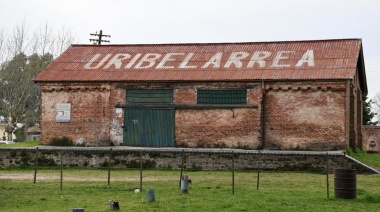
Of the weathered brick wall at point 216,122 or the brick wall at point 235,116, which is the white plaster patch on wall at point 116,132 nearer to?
the brick wall at point 235,116

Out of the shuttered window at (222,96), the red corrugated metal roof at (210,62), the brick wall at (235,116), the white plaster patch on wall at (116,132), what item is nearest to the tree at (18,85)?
the red corrugated metal roof at (210,62)

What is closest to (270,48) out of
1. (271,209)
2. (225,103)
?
(225,103)

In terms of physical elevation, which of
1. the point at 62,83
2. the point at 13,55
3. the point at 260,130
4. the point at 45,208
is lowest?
the point at 45,208

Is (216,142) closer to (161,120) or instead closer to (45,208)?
(161,120)

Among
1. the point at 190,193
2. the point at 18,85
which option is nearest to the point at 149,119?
the point at 190,193

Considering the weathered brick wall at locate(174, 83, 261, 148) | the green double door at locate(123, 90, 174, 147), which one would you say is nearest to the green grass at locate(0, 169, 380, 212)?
the weathered brick wall at locate(174, 83, 261, 148)

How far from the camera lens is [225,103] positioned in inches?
1416

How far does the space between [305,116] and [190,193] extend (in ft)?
49.1

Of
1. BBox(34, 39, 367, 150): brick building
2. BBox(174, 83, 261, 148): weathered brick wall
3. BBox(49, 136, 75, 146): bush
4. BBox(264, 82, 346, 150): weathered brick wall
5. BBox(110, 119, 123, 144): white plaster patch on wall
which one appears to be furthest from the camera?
BBox(49, 136, 75, 146): bush

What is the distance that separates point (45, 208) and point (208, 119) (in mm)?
18568

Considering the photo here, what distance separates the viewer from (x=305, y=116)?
1368 inches

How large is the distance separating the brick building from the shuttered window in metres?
0.05

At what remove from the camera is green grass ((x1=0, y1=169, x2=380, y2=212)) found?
717 inches

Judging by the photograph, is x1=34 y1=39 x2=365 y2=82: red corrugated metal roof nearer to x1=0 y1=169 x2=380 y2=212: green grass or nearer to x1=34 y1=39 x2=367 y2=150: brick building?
x1=34 y1=39 x2=367 y2=150: brick building
